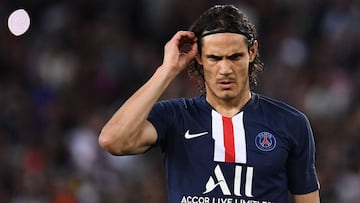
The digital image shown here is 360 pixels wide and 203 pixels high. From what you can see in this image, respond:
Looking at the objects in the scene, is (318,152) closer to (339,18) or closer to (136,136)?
(339,18)

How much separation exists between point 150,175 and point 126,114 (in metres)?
5.32

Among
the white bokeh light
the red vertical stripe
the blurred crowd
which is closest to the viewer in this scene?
the red vertical stripe

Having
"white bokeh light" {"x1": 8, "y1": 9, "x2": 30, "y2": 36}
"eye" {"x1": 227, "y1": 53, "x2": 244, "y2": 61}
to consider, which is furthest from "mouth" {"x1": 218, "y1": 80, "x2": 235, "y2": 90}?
"white bokeh light" {"x1": 8, "y1": 9, "x2": 30, "y2": 36}

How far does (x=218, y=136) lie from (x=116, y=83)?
25.4 ft

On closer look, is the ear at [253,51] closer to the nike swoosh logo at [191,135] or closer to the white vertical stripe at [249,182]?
the nike swoosh logo at [191,135]

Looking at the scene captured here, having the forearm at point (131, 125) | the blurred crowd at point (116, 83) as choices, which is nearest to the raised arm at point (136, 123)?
the forearm at point (131, 125)

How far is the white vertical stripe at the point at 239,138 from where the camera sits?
592 centimetres

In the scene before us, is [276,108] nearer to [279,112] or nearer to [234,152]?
[279,112]

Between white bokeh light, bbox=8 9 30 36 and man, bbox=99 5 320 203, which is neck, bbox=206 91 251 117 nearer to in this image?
man, bbox=99 5 320 203

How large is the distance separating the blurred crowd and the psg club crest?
430cm

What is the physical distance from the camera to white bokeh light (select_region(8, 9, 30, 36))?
13766 mm

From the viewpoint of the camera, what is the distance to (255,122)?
607cm

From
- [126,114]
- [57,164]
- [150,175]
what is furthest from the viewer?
[57,164]

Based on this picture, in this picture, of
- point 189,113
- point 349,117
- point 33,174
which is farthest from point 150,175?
point 189,113
